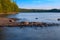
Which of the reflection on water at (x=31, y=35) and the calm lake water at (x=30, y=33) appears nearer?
the reflection on water at (x=31, y=35)

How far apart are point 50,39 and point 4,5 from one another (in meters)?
82.0

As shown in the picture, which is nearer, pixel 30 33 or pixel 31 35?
pixel 31 35

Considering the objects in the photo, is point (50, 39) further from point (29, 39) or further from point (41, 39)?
point (29, 39)

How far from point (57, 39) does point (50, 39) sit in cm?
88

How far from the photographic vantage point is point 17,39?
23094 millimetres

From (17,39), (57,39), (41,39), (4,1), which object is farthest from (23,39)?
(4,1)

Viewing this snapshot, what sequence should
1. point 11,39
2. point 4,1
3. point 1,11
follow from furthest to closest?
point 4,1, point 1,11, point 11,39

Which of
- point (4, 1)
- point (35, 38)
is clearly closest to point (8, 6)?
point (4, 1)

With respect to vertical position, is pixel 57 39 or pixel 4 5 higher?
pixel 57 39

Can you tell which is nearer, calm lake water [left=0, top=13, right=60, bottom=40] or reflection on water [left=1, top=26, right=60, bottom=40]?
reflection on water [left=1, top=26, right=60, bottom=40]

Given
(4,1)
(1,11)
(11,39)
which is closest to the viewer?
(11,39)

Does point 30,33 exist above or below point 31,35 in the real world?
below

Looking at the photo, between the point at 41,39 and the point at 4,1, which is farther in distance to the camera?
the point at 4,1

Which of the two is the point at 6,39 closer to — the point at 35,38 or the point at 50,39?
the point at 35,38
